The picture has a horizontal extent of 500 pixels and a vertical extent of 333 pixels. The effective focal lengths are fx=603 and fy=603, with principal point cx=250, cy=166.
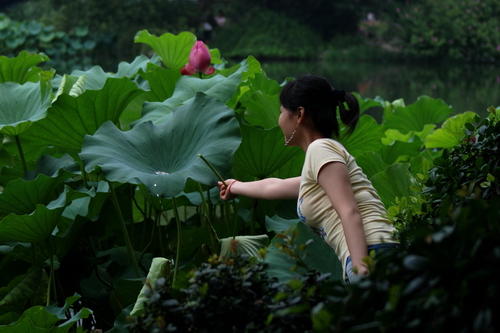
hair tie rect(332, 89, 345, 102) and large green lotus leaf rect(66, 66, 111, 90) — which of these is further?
large green lotus leaf rect(66, 66, 111, 90)

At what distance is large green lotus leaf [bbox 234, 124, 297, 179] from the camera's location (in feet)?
4.66

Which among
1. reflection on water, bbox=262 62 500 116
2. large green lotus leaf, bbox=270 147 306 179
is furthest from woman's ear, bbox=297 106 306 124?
reflection on water, bbox=262 62 500 116

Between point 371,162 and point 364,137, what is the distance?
0.14 meters

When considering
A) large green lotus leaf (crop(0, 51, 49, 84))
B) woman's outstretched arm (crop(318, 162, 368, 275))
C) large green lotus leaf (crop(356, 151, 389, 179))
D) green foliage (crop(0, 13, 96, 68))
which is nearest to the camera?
woman's outstretched arm (crop(318, 162, 368, 275))

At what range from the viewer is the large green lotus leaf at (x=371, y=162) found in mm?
1594

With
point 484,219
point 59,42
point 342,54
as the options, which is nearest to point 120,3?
point 59,42

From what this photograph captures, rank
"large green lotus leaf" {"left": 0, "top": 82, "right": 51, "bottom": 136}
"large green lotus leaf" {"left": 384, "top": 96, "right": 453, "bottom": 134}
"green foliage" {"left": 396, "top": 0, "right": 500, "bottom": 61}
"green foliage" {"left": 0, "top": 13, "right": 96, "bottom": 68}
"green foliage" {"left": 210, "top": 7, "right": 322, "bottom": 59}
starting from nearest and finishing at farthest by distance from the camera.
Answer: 1. "large green lotus leaf" {"left": 0, "top": 82, "right": 51, "bottom": 136}
2. "large green lotus leaf" {"left": 384, "top": 96, "right": 453, "bottom": 134}
3. "green foliage" {"left": 396, "top": 0, "right": 500, "bottom": 61}
4. "green foliage" {"left": 0, "top": 13, "right": 96, "bottom": 68}
5. "green foliage" {"left": 210, "top": 7, "right": 322, "bottom": 59}

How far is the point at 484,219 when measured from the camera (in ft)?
1.68

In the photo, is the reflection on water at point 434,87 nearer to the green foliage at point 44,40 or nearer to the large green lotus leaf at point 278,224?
the large green lotus leaf at point 278,224

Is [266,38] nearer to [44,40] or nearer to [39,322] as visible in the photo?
[44,40]

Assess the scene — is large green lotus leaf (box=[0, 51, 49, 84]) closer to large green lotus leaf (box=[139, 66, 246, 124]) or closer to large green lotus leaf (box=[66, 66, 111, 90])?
large green lotus leaf (box=[66, 66, 111, 90])

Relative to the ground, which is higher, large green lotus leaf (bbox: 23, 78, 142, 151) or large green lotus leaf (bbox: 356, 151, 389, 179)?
large green lotus leaf (bbox: 23, 78, 142, 151)

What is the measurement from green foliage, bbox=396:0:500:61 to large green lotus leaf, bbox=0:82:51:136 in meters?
11.4

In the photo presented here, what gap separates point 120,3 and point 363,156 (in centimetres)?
1535
